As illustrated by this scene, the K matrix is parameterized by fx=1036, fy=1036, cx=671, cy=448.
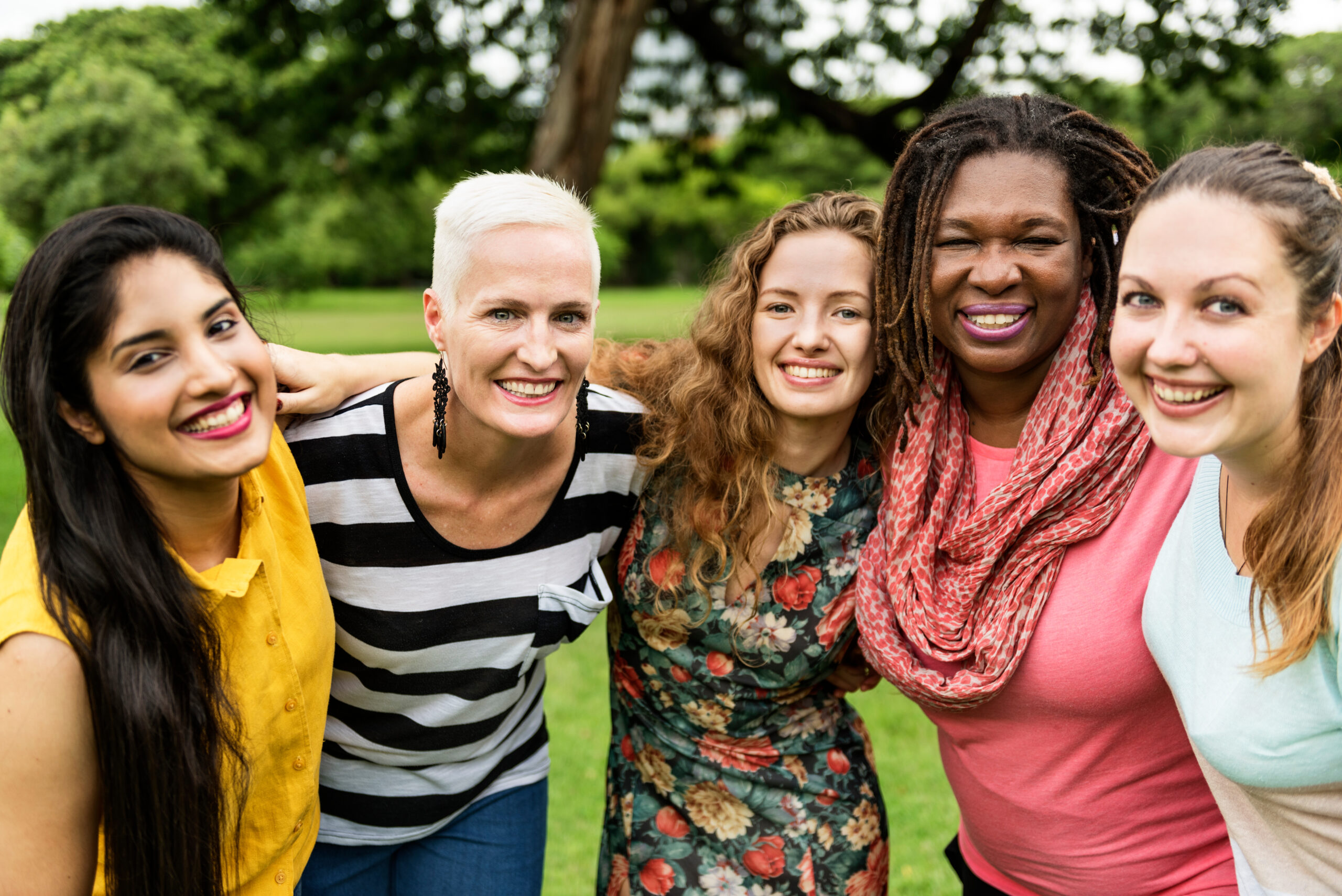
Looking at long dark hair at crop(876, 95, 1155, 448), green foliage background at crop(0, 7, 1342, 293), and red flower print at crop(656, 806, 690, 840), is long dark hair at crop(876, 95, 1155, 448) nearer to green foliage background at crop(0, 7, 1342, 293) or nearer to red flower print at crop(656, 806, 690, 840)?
green foliage background at crop(0, 7, 1342, 293)

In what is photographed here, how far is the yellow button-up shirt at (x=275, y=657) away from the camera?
2047 millimetres

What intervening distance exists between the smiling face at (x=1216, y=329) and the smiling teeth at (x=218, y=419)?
1.64 meters

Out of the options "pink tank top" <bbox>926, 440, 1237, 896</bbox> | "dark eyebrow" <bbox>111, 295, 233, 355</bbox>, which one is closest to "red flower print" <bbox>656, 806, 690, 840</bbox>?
"pink tank top" <bbox>926, 440, 1237, 896</bbox>

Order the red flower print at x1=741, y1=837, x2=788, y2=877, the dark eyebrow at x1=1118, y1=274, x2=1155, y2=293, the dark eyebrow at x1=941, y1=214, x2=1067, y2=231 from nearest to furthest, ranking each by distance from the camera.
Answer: the dark eyebrow at x1=1118, y1=274, x2=1155, y2=293, the dark eyebrow at x1=941, y1=214, x2=1067, y2=231, the red flower print at x1=741, y1=837, x2=788, y2=877

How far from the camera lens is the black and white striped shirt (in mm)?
2500

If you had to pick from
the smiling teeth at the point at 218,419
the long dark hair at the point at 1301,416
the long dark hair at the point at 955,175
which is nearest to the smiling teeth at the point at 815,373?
the long dark hair at the point at 955,175

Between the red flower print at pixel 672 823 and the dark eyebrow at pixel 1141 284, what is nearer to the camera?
the dark eyebrow at pixel 1141 284

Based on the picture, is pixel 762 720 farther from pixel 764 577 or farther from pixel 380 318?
pixel 380 318

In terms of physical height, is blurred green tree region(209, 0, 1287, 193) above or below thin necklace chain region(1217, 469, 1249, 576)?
above

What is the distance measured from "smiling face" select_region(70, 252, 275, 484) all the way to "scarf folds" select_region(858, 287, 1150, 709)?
4.99 feet

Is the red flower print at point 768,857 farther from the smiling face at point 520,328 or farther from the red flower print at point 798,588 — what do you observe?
the smiling face at point 520,328

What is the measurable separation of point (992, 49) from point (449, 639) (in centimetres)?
911

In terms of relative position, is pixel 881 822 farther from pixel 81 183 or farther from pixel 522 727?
pixel 81 183

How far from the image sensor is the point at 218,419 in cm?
192
